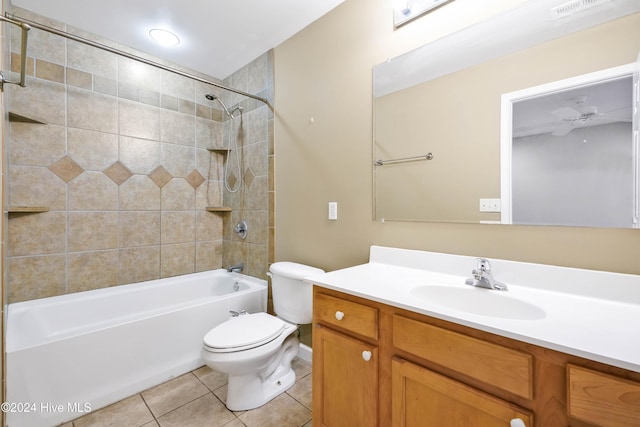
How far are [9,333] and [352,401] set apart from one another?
1.85 m

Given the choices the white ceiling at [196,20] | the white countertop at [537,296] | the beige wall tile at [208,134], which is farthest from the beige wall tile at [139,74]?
the white countertop at [537,296]

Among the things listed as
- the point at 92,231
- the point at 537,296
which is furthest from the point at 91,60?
the point at 537,296

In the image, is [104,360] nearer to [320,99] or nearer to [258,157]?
[258,157]

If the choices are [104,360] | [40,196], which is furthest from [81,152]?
[104,360]

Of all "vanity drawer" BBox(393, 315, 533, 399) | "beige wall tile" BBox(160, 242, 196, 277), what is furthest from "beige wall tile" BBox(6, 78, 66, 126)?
"vanity drawer" BBox(393, 315, 533, 399)

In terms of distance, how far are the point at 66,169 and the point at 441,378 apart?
259 centimetres

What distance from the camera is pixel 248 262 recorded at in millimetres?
2529

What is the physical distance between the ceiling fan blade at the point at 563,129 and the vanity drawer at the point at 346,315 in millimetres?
965

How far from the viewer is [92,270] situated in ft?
6.91

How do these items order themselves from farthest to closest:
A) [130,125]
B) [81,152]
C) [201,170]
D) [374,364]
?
1. [201,170]
2. [130,125]
3. [81,152]
4. [374,364]

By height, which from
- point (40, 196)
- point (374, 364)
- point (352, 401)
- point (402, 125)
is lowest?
point (352, 401)

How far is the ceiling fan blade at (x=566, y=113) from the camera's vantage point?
1.03 m

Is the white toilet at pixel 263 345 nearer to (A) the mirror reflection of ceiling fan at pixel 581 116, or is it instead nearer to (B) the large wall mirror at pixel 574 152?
(B) the large wall mirror at pixel 574 152

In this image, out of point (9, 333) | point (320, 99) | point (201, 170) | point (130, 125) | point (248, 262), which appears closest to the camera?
point (9, 333)
